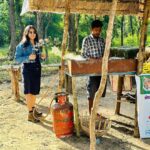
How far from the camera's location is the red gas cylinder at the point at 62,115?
612 cm

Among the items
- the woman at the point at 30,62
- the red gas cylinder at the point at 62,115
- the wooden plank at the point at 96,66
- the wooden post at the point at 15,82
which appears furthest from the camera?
the wooden post at the point at 15,82

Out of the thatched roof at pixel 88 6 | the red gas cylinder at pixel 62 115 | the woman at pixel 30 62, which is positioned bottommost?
the red gas cylinder at pixel 62 115

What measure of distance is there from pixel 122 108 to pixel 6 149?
3204mm

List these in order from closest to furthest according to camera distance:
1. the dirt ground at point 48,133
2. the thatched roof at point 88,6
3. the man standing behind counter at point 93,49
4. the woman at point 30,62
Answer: the dirt ground at point 48,133 → the thatched roof at point 88,6 → the man standing behind counter at point 93,49 → the woman at point 30,62

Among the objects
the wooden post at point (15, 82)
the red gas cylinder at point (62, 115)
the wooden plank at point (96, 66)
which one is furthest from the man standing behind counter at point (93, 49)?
the wooden post at point (15, 82)

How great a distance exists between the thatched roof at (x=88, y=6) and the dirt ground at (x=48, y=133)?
208cm

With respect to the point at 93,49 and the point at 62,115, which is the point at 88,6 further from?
the point at 62,115

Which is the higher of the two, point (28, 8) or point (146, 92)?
point (28, 8)

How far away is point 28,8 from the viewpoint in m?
6.11

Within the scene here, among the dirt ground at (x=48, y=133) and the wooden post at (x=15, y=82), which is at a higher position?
the wooden post at (x=15, y=82)

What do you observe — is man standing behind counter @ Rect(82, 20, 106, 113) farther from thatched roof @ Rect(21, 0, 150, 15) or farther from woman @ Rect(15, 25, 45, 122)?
woman @ Rect(15, 25, 45, 122)

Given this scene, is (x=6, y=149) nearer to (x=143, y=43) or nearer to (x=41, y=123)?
(x=41, y=123)

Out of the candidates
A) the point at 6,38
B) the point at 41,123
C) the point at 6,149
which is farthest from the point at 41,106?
the point at 6,38

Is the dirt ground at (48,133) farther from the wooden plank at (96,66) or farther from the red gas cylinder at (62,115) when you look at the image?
the wooden plank at (96,66)
